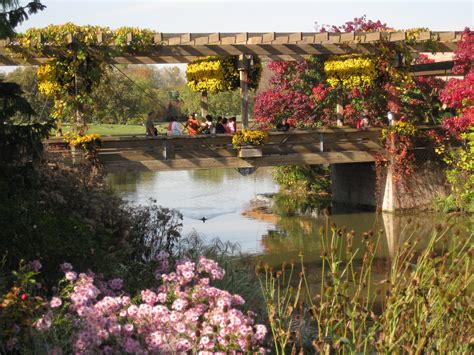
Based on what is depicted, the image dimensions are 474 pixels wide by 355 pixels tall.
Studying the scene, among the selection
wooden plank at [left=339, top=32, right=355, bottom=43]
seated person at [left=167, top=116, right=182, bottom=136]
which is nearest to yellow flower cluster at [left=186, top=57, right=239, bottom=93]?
seated person at [left=167, top=116, right=182, bottom=136]

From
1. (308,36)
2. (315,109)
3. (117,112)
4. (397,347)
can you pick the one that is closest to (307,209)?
(315,109)

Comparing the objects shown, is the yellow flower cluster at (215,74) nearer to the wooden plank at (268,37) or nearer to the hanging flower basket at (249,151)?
the wooden plank at (268,37)

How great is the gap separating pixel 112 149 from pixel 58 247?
33.7 feet

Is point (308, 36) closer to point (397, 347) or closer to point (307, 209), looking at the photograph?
point (307, 209)

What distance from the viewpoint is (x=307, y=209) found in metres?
22.6

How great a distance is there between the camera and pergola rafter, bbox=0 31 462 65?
706 inches

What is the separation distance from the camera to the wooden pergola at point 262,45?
18.0 m

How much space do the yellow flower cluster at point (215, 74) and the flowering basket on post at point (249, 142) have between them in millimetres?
1250

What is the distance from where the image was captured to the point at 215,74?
18.8 metres

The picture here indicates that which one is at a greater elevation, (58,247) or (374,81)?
(374,81)

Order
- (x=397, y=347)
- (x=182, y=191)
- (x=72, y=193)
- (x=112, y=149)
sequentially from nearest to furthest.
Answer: (x=397, y=347) < (x=72, y=193) < (x=112, y=149) < (x=182, y=191)

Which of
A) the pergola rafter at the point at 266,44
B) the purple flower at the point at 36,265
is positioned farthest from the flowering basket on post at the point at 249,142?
the purple flower at the point at 36,265

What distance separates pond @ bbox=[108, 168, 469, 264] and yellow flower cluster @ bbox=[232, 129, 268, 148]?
2013mm

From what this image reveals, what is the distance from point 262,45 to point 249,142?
7.25 ft
